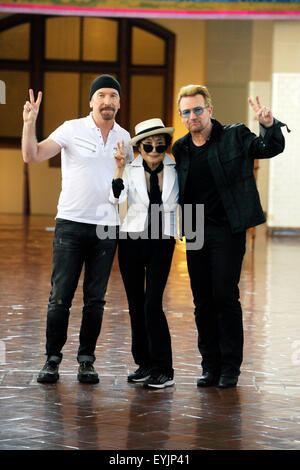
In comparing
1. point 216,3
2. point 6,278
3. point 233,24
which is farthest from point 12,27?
point 6,278

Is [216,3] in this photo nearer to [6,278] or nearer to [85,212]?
[6,278]

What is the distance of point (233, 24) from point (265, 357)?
12506 millimetres

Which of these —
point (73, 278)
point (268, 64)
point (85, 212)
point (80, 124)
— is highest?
Result: point (268, 64)

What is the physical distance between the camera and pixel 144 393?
203 inches

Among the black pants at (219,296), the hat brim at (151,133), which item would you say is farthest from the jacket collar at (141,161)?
the black pants at (219,296)

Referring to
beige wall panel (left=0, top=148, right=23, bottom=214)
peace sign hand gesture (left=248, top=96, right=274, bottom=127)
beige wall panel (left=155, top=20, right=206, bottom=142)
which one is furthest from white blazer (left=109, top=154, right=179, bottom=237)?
beige wall panel (left=0, top=148, right=23, bottom=214)

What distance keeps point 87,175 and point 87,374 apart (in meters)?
1.09

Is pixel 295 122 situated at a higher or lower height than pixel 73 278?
higher

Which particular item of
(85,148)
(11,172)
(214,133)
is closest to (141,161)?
(85,148)

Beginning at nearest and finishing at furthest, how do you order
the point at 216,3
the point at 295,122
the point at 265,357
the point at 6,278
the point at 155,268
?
the point at 155,268, the point at 265,357, the point at 6,278, the point at 216,3, the point at 295,122

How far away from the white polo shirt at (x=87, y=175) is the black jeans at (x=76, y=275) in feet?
0.24

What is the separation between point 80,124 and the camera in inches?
210

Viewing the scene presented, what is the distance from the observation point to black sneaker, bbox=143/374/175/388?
17.2 feet

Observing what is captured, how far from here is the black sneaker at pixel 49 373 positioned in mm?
5305
